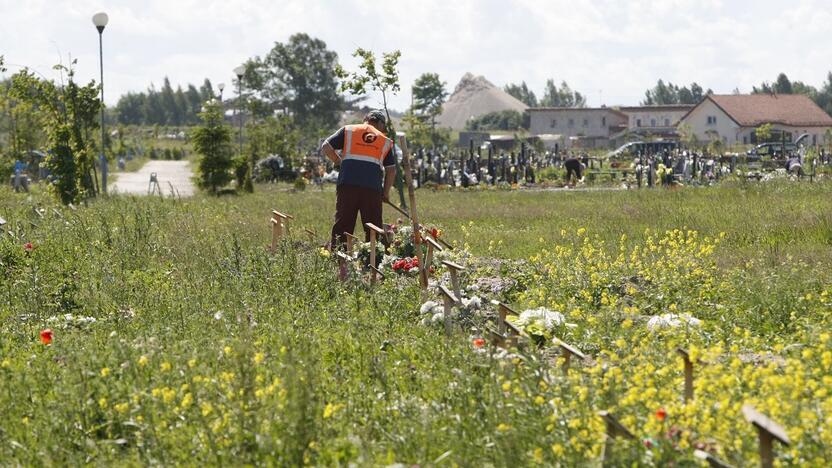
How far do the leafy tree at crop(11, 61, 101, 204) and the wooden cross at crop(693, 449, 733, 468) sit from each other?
814 inches

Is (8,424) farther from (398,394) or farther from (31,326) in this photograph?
(31,326)

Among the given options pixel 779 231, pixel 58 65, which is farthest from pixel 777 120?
pixel 779 231

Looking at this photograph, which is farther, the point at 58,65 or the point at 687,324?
the point at 58,65

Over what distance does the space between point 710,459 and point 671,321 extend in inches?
135

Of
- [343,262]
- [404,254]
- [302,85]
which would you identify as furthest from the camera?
[302,85]

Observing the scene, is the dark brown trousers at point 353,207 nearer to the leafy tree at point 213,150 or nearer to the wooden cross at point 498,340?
the wooden cross at point 498,340

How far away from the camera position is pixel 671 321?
7.86m

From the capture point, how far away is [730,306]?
8836 millimetres

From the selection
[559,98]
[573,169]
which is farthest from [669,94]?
[573,169]

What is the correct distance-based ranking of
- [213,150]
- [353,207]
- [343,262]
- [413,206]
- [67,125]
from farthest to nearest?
[213,150], [67,125], [353,207], [343,262], [413,206]

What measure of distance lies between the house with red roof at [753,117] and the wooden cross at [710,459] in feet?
265

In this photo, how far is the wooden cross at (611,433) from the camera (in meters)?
4.68

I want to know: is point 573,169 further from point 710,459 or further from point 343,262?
point 710,459

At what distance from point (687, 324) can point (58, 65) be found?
846 inches
